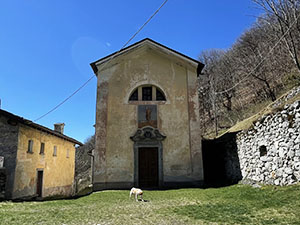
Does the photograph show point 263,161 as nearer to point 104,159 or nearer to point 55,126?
point 104,159

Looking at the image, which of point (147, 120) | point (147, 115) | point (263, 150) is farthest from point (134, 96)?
point (263, 150)

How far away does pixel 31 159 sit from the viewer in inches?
518

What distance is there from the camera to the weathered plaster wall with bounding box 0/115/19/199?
36.0 feet

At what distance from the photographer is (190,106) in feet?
41.5

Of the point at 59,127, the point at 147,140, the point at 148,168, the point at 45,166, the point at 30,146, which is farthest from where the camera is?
the point at 59,127

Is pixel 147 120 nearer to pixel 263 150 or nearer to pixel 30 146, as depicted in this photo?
pixel 263 150

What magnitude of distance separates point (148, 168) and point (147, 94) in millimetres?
4185

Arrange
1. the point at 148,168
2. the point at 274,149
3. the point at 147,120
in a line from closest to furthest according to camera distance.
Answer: the point at 274,149, the point at 148,168, the point at 147,120

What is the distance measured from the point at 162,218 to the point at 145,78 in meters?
8.93

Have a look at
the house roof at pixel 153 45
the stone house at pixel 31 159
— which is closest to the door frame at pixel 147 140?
the house roof at pixel 153 45

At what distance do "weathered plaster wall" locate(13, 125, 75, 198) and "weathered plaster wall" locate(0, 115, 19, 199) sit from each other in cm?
28

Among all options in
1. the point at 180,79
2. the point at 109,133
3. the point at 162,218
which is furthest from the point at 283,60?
the point at 162,218

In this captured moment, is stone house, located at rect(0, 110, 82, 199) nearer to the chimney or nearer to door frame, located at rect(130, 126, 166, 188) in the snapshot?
the chimney

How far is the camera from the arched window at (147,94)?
13031mm
